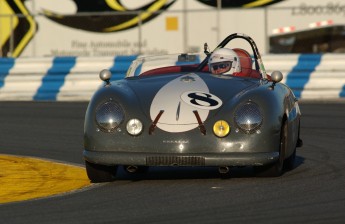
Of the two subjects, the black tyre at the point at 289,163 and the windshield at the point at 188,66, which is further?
the windshield at the point at 188,66

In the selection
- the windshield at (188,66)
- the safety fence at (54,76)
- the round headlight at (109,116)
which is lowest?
the safety fence at (54,76)

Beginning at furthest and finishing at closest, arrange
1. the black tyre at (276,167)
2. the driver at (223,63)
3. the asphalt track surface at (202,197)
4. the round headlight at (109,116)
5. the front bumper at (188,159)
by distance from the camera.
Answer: the driver at (223,63), the black tyre at (276,167), the round headlight at (109,116), the front bumper at (188,159), the asphalt track surface at (202,197)

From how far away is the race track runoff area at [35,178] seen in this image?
900 cm

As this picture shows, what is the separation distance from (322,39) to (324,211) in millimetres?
17853

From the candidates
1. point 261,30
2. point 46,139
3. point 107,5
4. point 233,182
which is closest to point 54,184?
point 233,182

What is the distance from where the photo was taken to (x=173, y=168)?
10.3 meters

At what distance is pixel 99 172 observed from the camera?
9.35 metres

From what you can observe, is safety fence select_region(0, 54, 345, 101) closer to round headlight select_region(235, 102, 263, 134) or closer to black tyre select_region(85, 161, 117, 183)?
black tyre select_region(85, 161, 117, 183)

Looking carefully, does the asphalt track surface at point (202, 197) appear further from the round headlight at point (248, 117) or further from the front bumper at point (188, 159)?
the round headlight at point (248, 117)

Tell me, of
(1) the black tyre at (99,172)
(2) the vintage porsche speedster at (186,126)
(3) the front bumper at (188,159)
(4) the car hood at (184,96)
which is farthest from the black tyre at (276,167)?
(1) the black tyre at (99,172)

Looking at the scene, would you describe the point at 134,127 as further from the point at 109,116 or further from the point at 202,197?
the point at 202,197

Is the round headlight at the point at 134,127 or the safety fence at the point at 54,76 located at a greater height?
the round headlight at the point at 134,127

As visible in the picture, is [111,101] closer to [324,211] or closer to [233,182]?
[233,182]

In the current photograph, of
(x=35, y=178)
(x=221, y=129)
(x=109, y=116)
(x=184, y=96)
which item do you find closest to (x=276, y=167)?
(x=221, y=129)
